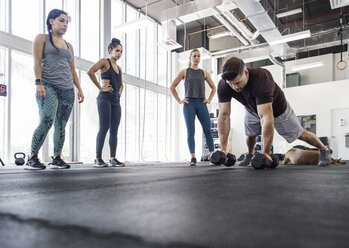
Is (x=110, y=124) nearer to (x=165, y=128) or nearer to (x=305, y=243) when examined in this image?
(x=305, y=243)

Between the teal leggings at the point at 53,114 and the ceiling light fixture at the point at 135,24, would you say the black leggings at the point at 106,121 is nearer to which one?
the teal leggings at the point at 53,114

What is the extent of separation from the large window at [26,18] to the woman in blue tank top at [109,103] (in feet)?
9.79

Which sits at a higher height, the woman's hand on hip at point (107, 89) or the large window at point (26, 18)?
the large window at point (26, 18)

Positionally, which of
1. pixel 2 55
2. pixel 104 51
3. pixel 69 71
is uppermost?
pixel 104 51

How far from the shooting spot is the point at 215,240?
1.04 ft

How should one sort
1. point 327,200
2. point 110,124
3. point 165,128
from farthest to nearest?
point 165,128, point 110,124, point 327,200

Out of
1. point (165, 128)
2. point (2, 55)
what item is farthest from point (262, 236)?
point (165, 128)

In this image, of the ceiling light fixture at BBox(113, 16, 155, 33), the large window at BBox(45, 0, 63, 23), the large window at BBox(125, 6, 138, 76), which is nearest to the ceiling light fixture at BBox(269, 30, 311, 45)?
the ceiling light fixture at BBox(113, 16, 155, 33)

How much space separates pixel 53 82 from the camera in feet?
6.45

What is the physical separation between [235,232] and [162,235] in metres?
0.08

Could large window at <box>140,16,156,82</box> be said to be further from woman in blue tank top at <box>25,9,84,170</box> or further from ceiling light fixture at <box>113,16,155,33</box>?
woman in blue tank top at <box>25,9,84,170</box>

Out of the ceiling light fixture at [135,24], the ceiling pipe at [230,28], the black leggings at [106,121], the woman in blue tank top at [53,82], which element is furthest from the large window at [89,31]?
the woman in blue tank top at [53,82]

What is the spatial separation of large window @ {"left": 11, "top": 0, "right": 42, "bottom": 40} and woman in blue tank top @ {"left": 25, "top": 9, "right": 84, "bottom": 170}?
3.34 metres

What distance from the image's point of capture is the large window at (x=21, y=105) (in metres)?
4.61
